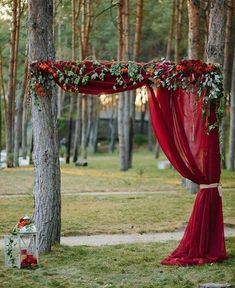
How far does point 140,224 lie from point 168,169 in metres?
15.1

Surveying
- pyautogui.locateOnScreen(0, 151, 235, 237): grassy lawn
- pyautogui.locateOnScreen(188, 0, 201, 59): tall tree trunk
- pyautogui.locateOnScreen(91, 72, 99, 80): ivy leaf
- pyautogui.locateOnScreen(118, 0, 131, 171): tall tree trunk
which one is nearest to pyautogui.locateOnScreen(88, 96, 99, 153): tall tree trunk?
pyautogui.locateOnScreen(118, 0, 131, 171): tall tree trunk

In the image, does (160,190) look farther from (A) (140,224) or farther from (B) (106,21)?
(B) (106,21)

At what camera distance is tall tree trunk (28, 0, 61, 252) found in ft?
29.1

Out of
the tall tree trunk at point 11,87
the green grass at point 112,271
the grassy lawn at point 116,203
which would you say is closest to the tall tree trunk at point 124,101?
the grassy lawn at point 116,203

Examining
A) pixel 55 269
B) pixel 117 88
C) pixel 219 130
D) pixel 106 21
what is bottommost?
pixel 55 269

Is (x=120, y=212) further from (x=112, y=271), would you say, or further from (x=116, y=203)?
(x=112, y=271)

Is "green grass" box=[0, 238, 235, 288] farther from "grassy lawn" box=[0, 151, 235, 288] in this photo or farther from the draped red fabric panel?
the draped red fabric panel

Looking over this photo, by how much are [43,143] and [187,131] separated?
2175 mm

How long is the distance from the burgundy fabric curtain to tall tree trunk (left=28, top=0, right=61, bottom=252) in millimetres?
430

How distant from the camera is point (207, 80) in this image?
27.8 ft

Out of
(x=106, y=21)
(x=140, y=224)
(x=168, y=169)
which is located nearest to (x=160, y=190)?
(x=140, y=224)

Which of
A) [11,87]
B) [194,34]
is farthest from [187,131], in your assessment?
[11,87]

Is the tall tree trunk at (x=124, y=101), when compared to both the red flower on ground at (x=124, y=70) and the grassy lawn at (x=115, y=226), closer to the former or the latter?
the grassy lawn at (x=115, y=226)

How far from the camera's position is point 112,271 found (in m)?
7.87
